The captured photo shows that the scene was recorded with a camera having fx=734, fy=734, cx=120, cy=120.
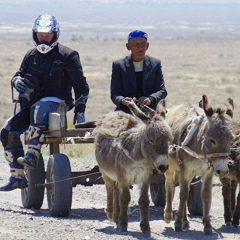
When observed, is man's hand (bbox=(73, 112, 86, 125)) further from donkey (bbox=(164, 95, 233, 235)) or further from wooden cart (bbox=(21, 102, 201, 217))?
donkey (bbox=(164, 95, 233, 235))

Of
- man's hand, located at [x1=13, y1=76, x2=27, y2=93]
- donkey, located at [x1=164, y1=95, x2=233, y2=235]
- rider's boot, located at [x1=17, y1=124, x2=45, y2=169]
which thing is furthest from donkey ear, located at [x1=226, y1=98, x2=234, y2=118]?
man's hand, located at [x1=13, y1=76, x2=27, y2=93]

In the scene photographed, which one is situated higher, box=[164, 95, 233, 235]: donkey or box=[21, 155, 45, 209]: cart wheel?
box=[164, 95, 233, 235]: donkey

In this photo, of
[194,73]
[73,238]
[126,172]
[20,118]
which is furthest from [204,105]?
[194,73]

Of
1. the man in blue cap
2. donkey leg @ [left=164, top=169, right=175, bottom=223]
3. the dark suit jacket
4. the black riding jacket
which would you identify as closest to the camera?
donkey leg @ [left=164, top=169, right=175, bottom=223]

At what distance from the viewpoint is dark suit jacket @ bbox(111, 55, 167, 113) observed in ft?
34.7

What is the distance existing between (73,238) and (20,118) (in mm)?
3131

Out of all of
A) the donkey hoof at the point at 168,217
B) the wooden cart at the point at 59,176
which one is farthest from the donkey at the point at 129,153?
the donkey hoof at the point at 168,217

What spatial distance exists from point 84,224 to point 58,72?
250cm

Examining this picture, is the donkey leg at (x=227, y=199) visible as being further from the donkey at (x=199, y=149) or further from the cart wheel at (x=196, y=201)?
the cart wheel at (x=196, y=201)

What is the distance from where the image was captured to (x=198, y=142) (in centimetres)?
926

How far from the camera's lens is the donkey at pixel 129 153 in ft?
28.2

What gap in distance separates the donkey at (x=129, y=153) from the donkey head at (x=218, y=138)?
55 centimetres

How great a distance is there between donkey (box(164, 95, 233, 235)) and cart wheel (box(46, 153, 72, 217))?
4.51 feet

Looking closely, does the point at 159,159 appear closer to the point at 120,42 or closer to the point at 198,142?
the point at 198,142
